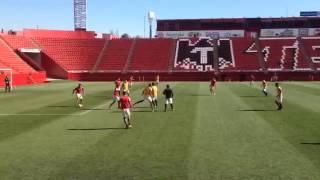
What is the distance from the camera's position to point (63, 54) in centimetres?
9388

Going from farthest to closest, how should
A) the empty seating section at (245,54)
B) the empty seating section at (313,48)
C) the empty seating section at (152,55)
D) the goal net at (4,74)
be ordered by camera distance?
the empty seating section at (152,55), the empty seating section at (313,48), the empty seating section at (245,54), the goal net at (4,74)

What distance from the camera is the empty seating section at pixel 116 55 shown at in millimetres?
91938

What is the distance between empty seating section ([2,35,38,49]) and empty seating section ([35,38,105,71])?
254 centimetres

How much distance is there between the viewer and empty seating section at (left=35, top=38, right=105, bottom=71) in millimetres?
92269

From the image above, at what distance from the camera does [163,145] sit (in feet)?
56.4

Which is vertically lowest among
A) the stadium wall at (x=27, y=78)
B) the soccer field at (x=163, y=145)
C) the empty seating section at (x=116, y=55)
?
the stadium wall at (x=27, y=78)

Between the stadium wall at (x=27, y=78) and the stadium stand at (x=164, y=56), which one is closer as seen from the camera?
the stadium wall at (x=27, y=78)

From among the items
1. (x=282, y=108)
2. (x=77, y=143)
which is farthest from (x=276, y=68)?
(x=77, y=143)

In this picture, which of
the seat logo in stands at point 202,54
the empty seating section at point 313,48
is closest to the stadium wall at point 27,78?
the seat logo in stands at point 202,54

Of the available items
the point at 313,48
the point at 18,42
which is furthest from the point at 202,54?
the point at 18,42

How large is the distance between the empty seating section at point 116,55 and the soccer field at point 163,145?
207 ft

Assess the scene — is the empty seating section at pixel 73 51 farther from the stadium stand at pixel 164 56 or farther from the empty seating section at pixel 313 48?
the empty seating section at pixel 313 48

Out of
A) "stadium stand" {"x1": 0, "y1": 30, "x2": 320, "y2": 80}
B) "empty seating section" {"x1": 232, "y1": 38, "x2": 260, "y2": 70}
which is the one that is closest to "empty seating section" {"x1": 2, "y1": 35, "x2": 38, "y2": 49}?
"stadium stand" {"x1": 0, "y1": 30, "x2": 320, "y2": 80}

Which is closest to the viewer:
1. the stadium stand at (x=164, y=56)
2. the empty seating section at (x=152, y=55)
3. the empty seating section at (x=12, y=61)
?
the empty seating section at (x=12, y=61)
